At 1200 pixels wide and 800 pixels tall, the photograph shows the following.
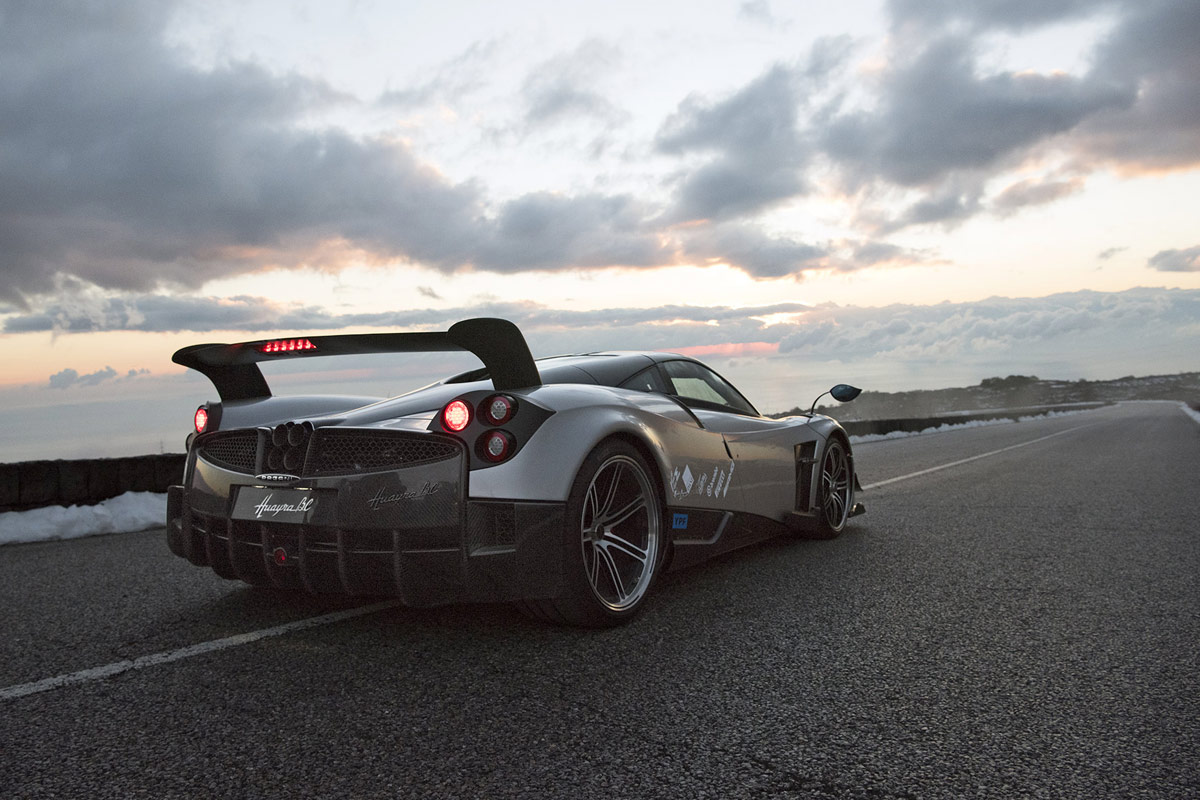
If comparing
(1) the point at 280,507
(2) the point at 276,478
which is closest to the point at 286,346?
(2) the point at 276,478

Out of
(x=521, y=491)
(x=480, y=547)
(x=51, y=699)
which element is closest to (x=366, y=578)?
(x=480, y=547)

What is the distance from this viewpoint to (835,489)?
546 centimetres

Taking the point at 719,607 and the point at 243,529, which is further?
the point at 719,607

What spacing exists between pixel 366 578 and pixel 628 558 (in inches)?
45.6

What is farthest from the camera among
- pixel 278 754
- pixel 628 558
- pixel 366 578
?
pixel 628 558

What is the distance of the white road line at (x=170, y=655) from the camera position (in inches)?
106

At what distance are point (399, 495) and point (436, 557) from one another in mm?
260

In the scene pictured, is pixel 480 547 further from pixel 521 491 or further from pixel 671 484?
pixel 671 484

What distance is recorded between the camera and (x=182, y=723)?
2.37 meters

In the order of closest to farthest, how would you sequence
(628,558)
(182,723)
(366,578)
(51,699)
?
1. (182,723)
2. (51,699)
3. (366,578)
4. (628,558)

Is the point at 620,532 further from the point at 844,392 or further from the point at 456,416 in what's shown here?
the point at 844,392

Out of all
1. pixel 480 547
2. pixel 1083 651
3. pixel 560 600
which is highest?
pixel 480 547

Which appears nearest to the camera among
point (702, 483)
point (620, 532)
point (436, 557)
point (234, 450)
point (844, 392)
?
point (436, 557)

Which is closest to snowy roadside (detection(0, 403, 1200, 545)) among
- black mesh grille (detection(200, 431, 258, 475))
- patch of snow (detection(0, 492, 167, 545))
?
patch of snow (detection(0, 492, 167, 545))
